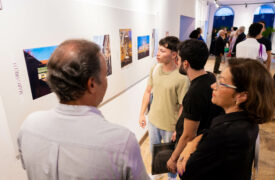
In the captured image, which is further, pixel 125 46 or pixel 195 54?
pixel 125 46

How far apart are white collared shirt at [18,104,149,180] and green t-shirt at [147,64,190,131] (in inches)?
53.4

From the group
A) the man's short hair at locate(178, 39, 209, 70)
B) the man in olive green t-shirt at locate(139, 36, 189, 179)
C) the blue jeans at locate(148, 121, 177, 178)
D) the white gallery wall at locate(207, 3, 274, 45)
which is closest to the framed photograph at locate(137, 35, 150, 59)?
the man in olive green t-shirt at locate(139, 36, 189, 179)

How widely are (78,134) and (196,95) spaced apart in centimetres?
105

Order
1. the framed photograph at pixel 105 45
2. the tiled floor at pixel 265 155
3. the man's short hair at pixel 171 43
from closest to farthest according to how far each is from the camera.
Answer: the framed photograph at pixel 105 45 < the man's short hair at pixel 171 43 < the tiled floor at pixel 265 155

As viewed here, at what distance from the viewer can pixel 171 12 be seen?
172 inches

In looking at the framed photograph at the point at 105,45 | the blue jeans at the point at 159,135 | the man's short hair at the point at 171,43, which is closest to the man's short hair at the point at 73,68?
the framed photograph at the point at 105,45

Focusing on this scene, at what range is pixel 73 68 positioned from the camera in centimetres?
65

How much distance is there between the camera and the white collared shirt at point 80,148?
644 millimetres

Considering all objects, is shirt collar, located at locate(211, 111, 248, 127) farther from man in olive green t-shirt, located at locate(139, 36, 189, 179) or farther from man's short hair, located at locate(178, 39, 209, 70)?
man in olive green t-shirt, located at locate(139, 36, 189, 179)

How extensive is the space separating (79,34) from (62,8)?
263 mm

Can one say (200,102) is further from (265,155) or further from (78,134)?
(265,155)

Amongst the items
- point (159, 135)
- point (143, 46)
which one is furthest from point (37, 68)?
point (143, 46)

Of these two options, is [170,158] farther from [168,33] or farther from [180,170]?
[168,33]

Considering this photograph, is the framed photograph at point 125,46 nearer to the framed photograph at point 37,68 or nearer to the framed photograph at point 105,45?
the framed photograph at point 105,45
